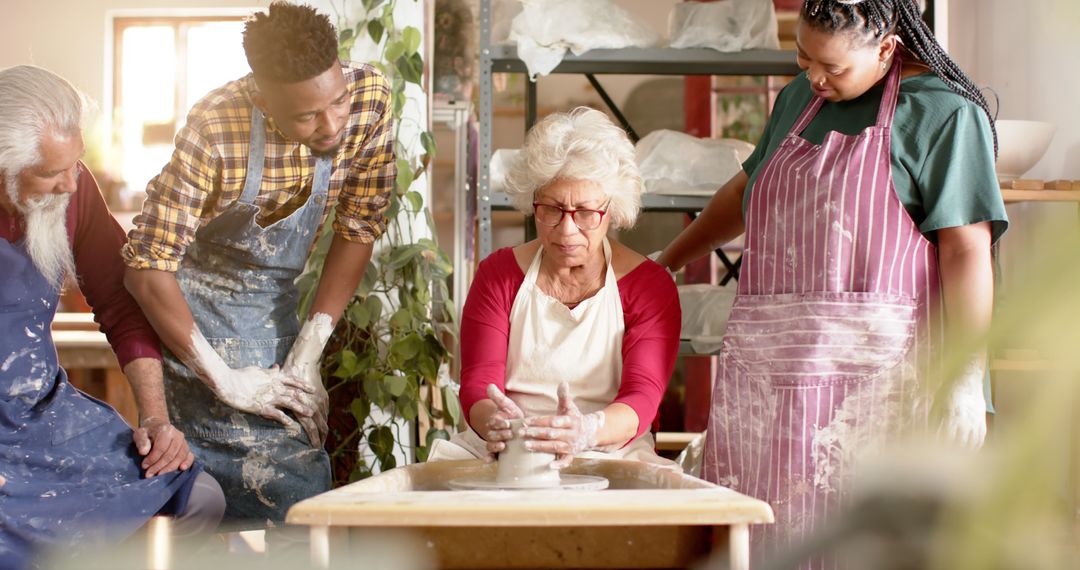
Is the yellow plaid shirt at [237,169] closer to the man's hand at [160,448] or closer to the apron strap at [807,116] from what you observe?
the man's hand at [160,448]

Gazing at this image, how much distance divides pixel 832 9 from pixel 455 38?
2.63 m

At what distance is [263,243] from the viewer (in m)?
2.29

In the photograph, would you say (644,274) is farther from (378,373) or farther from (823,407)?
(378,373)

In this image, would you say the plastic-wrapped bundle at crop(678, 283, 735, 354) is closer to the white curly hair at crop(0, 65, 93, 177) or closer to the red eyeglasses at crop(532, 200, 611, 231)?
the red eyeglasses at crop(532, 200, 611, 231)

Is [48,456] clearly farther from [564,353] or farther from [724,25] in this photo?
[724,25]

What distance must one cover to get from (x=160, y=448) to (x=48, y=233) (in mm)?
461

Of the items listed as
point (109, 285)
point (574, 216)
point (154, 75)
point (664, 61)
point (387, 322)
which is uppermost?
point (154, 75)

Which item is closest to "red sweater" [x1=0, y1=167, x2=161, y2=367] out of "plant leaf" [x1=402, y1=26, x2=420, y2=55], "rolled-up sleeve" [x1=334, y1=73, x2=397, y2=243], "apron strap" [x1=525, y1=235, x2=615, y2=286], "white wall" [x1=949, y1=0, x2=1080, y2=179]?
"rolled-up sleeve" [x1=334, y1=73, x2=397, y2=243]

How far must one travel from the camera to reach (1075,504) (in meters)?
2.67

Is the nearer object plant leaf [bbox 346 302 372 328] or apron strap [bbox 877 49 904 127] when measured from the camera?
apron strap [bbox 877 49 904 127]

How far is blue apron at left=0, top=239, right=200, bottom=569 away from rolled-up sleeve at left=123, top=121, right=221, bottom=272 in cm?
19

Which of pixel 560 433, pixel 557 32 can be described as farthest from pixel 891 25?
pixel 557 32

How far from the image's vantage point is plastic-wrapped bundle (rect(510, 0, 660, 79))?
2.67m

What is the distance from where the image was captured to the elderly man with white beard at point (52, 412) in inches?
74.3
